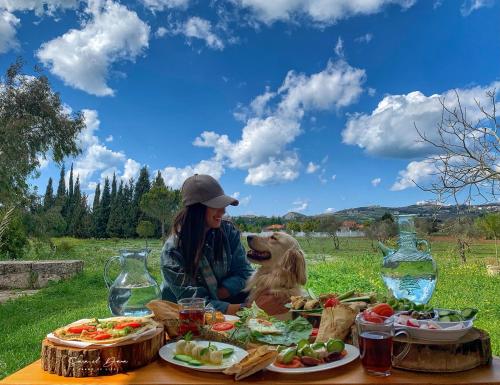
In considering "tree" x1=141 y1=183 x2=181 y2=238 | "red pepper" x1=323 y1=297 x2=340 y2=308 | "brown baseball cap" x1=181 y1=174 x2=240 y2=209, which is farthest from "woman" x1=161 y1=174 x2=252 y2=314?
"tree" x1=141 y1=183 x2=181 y2=238

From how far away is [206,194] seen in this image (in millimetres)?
2703

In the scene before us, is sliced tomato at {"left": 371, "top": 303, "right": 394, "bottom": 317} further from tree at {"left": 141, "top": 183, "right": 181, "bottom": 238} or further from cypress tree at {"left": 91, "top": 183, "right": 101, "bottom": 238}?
cypress tree at {"left": 91, "top": 183, "right": 101, "bottom": 238}

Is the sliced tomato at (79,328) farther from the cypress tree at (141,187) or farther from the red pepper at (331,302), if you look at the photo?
the cypress tree at (141,187)

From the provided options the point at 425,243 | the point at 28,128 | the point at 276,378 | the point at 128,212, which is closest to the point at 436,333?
the point at 276,378

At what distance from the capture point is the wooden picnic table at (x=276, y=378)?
1.29m

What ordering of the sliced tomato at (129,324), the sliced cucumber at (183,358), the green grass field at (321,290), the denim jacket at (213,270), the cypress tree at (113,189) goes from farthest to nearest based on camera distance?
the cypress tree at (113,189)
the green grass field at (321,290)
the denim jacket at (213,270)
the sliced tomato at (129,324)
the sliced cucumber at (183,358)

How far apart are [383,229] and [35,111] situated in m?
11.4

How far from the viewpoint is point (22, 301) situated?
27.3 feet

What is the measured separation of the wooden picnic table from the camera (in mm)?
1292

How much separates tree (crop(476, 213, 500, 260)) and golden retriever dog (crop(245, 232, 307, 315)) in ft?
36.4

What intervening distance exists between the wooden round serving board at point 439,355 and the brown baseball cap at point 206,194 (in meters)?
1.48

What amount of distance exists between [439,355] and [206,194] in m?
1.64

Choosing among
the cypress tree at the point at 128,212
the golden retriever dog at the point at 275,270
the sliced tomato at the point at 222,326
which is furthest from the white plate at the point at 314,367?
the cypress tree at the point at 128,212

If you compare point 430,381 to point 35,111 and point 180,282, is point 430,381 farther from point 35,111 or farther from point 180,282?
point 35,111
